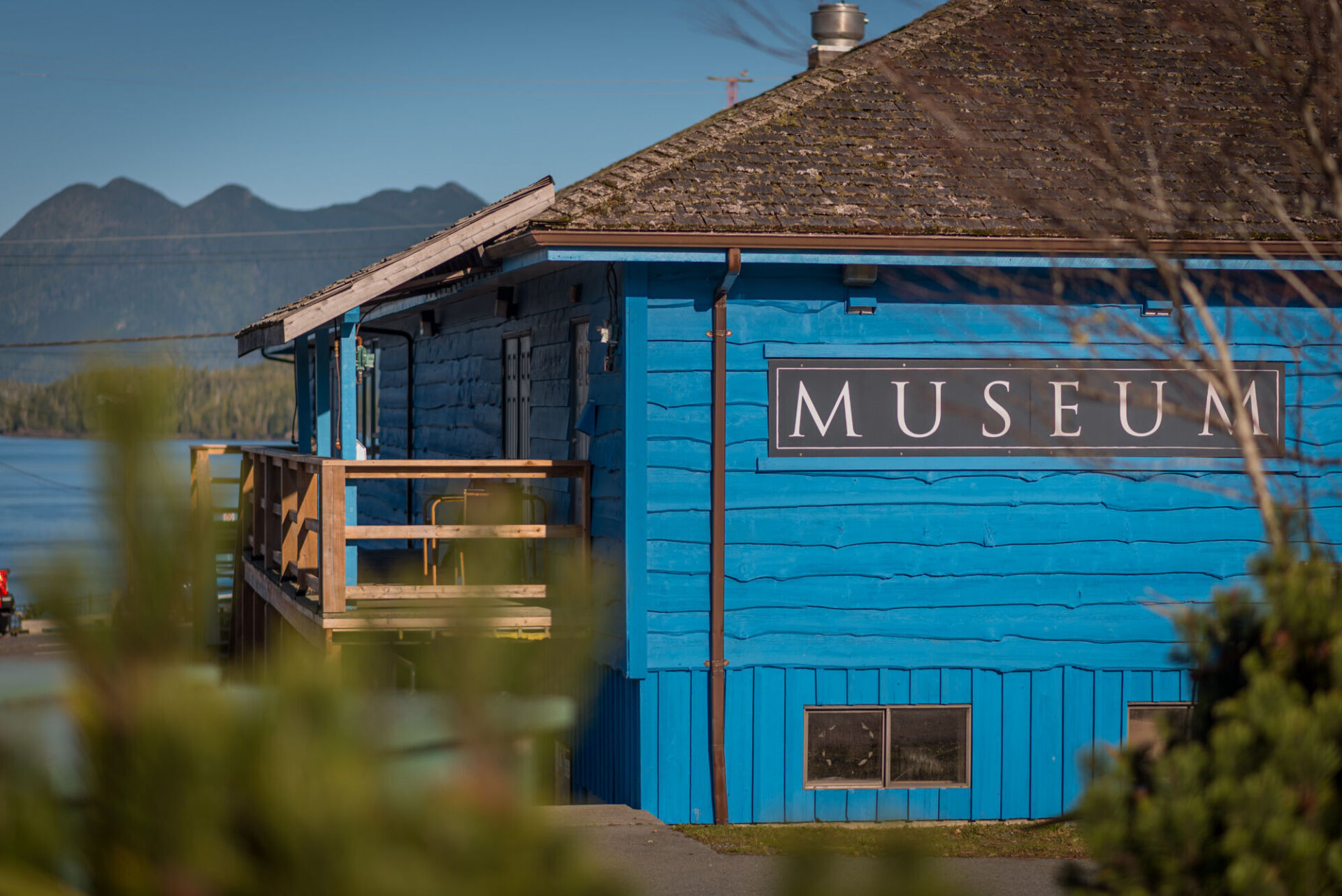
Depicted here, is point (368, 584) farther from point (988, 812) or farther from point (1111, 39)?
point (1111, 39)

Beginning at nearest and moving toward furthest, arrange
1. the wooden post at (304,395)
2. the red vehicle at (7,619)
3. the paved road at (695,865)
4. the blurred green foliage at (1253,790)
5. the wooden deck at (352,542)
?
1. the blurred green foliage at (1253,790)
2. the paved road at (695,865)
3. the wooden deck at (352,542)
4. the wooden post at (304,395)
5. the red vehicle at (7,619)

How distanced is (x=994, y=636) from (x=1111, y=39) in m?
5.49

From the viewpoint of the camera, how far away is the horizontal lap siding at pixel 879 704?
35.1 feet

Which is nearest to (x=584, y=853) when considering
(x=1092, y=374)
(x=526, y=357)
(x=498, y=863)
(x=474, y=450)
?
(x=498, y=863)

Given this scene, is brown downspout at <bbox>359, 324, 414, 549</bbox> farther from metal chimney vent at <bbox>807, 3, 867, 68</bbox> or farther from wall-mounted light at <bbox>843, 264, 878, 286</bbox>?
wall-mounted light at <bbox>843, 264, 878, 286</bbox>

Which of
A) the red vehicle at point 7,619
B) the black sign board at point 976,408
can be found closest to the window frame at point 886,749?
the black sign board at point 976,408

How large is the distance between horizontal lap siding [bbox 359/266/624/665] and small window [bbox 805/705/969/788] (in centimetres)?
176

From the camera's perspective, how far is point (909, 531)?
11.0 m

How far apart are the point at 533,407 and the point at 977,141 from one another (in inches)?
217

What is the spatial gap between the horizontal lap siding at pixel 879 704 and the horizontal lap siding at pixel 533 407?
83cm

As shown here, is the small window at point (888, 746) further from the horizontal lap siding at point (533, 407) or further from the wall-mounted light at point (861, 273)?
the wall-mounted light at point (861, 273)

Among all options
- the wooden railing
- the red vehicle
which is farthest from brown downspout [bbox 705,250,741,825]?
the red vehicle

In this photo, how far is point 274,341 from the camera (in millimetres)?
11078

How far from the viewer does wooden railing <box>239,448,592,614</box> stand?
10414 millimetres
